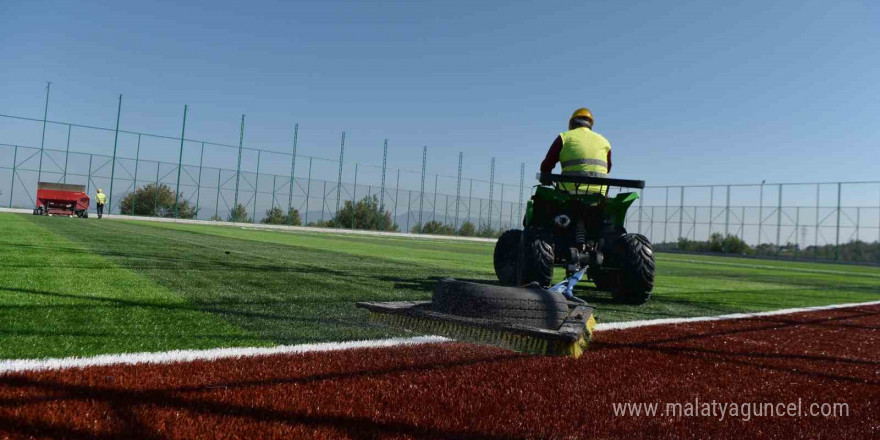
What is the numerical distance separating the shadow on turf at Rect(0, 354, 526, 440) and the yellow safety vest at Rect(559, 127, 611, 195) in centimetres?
393

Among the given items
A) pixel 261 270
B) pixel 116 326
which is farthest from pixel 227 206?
pixel 116 326

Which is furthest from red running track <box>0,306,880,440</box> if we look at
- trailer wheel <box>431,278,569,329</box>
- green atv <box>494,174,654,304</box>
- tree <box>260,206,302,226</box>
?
tree <box>260,206,302,226</box>

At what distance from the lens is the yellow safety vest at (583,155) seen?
17.9ft

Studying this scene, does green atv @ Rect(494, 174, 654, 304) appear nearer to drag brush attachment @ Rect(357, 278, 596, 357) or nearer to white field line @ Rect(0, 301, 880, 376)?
drag brush attachment @ Rect(357, 278, 596, 357)

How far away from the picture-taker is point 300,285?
5719 millimetres

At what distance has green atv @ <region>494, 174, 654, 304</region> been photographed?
5133mm

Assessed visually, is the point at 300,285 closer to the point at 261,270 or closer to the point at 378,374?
the point at 261,270

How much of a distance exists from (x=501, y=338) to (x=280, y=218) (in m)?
44.4

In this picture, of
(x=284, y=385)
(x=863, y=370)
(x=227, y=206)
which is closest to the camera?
(x=284, y=385)

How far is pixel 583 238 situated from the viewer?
18.2 ft

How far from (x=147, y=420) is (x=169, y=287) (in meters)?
3.46

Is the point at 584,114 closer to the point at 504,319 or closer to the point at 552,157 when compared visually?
the point at 552,157

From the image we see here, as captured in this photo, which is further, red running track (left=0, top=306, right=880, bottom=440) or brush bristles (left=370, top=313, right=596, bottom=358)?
brush bristles (left=370, top=313, right=596, bottom=358)

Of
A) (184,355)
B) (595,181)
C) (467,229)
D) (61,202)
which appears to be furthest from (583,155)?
(467,229)
